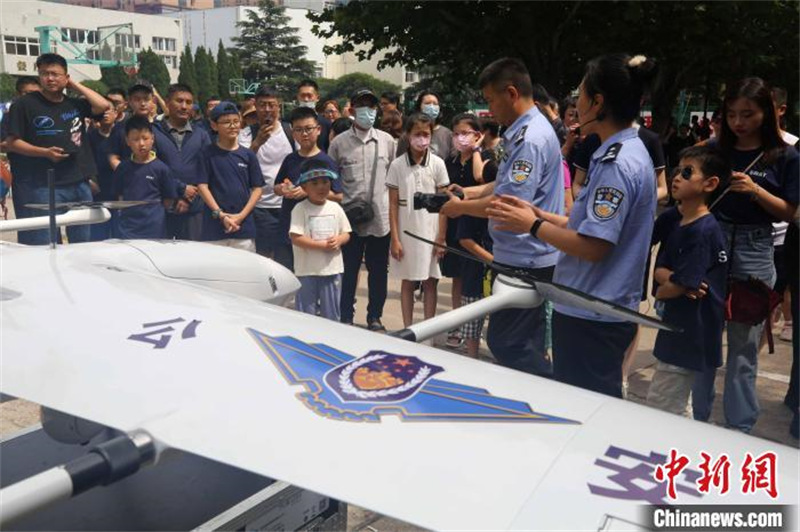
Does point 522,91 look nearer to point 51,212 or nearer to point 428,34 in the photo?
point 51,212

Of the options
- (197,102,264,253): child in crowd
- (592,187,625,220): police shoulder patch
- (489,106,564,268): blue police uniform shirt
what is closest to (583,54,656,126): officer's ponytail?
(592,187,625,220): police shoulder patch

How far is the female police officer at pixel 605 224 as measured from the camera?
2678 mm

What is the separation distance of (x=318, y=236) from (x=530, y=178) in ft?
7.38

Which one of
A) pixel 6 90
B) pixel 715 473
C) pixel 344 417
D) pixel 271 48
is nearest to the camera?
pixel 715 473

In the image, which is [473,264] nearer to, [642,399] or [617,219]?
[642,399]

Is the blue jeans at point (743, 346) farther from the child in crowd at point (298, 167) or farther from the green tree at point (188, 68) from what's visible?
the green tree at point (188, 68)

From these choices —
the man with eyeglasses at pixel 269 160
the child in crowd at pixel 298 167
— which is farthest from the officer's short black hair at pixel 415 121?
the man with eyeglasses at pixel 269 160

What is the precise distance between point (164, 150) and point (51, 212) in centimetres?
340

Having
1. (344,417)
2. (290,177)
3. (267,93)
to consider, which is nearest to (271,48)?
(267,93)

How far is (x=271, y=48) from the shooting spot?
90938 millimetres

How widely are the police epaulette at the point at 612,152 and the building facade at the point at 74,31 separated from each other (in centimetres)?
3382

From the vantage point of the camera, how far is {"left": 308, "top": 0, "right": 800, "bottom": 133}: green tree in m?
18.9

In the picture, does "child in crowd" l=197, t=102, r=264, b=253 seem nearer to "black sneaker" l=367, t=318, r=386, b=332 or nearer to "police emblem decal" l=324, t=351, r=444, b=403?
"black sneaker" l=367, t=318, r=386, b=332

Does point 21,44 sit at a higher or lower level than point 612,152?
higher
